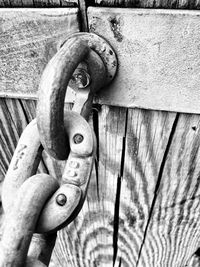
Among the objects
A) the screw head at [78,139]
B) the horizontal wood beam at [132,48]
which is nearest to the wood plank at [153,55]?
the horizontal wood beam at [132,48]

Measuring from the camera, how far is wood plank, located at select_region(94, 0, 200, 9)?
0.51m

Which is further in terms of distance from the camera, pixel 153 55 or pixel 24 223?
pixel 153 55

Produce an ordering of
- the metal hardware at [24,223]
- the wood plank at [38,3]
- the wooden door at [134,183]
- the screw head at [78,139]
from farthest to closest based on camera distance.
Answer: the wooden door at [134,183]
the wood plank at [38,3]
the screw head at [78,139]
the metal hardware at [24,223]

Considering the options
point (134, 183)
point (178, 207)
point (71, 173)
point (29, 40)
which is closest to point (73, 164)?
point (71, 173)

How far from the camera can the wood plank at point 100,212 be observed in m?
0.72

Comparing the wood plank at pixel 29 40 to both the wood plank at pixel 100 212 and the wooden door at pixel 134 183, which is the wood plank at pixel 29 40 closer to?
the wooden door at pixel 134 183

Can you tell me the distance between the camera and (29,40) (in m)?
0.59

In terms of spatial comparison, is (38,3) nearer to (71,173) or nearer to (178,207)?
(71,173)

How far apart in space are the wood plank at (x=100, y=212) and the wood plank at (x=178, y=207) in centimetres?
13

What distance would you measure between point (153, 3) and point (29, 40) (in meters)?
0.25

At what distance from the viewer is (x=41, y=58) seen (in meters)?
0.61

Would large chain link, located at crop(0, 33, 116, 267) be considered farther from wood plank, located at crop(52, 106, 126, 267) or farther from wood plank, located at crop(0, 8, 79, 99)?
wood plank, located at crop(52, 106, 126, 267)

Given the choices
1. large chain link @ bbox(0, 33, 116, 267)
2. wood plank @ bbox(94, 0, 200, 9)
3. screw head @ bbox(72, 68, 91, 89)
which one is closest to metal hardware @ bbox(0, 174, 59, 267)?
large chain link @ bbox(0, 33, 116, 267)

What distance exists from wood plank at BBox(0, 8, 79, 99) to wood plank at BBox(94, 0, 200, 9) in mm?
61
